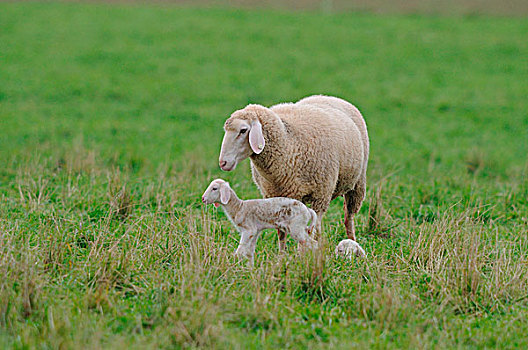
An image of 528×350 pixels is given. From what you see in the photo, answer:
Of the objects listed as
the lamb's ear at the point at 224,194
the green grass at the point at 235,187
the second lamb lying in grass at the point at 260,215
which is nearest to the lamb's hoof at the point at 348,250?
the green grass at the point at 235,187

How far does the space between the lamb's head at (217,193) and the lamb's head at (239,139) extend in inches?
6.7

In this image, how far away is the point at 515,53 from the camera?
64.2ft

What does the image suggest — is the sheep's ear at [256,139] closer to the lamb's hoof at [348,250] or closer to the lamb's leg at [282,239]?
the lamb's leg at [282,239]

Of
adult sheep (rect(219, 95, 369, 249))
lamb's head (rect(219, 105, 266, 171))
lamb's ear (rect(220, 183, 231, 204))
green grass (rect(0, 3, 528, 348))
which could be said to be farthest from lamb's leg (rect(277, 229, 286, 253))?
Answer: lamb's head (rect(219, 105, 266, 171))

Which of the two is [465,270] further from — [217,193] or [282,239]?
[217,193]

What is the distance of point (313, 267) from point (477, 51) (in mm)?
17055

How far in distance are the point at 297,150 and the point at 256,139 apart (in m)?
0.51

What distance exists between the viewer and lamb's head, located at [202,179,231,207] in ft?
15.9

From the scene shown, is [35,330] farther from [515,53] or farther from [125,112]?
[515,53]

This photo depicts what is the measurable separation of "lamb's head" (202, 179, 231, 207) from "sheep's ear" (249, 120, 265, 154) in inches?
14.8

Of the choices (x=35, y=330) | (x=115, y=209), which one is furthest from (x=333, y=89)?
(x=35, y=330)

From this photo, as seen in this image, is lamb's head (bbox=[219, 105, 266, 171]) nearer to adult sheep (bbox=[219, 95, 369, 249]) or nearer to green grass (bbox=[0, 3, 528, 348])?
adult sheep (bbox=[219, 95, 369, 249])

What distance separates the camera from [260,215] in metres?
4.93

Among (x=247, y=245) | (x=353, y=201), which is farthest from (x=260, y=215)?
(x=353, y=201)
